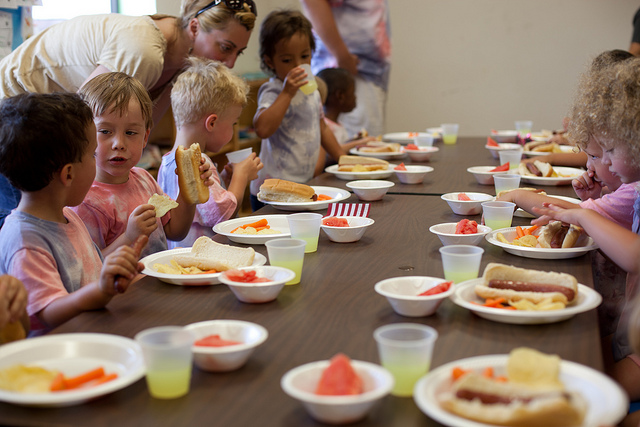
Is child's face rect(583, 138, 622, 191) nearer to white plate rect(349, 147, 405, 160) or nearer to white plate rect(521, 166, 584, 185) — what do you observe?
white plate rect(521, 166, 584, 185)

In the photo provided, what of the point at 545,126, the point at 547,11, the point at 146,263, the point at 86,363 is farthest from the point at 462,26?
the point at 86,363

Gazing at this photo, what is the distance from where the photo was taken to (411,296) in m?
1.32

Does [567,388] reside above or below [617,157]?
below

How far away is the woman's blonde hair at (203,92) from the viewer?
2645 millimetres

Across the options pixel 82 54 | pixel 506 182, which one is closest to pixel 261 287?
pixel 506 182

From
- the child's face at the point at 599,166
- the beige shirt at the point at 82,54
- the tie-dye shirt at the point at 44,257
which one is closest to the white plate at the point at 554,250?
the child's face at the point at 599,166

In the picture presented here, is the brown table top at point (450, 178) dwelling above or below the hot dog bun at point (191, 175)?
below

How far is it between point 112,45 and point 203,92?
426 millimetres

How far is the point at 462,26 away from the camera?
22.5 ft

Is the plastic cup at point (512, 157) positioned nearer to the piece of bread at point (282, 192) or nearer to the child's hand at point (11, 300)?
the piece of bread at point (282, 192)

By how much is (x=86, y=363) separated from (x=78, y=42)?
193 centimetres

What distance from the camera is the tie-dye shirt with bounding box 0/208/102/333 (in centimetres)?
149

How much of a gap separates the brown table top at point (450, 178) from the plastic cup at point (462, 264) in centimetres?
117

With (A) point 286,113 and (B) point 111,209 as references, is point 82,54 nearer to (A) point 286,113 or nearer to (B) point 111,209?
(B) point 111,209
